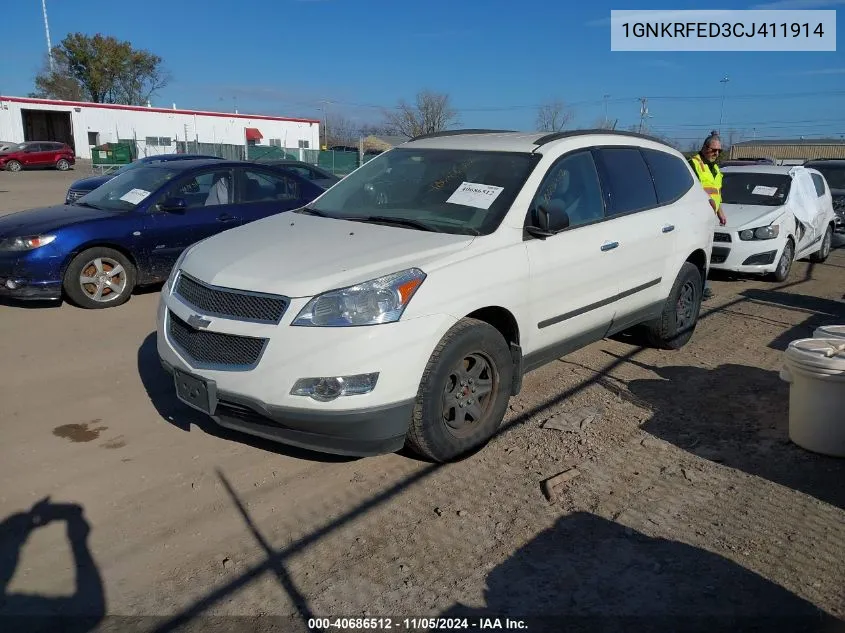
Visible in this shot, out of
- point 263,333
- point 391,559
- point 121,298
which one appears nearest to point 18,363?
point 121,298

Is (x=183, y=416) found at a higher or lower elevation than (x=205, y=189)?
lower

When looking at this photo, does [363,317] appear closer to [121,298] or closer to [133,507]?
[133,507]

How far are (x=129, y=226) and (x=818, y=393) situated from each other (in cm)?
652

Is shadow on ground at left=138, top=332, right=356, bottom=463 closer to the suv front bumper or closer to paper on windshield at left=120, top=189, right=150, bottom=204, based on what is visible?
the suv front bumper

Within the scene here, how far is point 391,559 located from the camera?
10.3ft

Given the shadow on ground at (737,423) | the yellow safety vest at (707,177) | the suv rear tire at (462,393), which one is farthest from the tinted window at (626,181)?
the yellow safety vest at (707,177)

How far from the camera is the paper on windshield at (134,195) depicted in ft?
25.3

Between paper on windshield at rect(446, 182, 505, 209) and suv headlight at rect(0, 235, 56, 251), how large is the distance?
4.62 m

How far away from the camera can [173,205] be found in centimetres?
746

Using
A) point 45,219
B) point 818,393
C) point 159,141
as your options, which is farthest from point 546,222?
point 159,141

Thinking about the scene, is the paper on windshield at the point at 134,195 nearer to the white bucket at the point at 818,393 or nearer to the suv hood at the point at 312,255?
the suv hood at the point at 312,255

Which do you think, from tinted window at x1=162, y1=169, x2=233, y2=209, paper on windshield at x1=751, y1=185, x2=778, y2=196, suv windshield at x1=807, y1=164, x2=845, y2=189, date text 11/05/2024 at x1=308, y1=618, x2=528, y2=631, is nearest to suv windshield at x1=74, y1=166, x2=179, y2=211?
tinted window at x1=162, y1=169, x2=233, y2=209

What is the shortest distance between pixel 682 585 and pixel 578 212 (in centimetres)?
260

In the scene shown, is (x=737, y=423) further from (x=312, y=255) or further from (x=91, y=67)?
(x=91, y=67)
